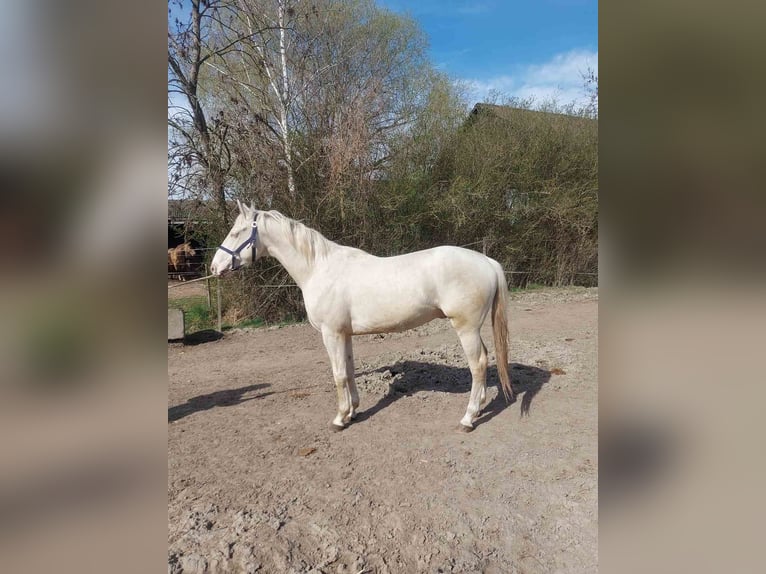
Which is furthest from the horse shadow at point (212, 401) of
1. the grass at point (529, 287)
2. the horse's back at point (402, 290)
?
the grass at point (529, 287)

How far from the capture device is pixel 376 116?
855cm

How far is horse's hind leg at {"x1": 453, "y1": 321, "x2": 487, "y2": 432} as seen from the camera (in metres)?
3.11

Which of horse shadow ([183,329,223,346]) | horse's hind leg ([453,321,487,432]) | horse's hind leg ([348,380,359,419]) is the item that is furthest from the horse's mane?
horse shadow ([183,329,223,346])

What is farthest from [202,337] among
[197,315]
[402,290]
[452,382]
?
[402,290]

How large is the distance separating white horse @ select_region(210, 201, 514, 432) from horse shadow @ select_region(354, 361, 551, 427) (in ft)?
1.27

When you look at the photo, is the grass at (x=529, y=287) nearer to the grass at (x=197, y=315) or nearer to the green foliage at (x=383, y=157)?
the green foliage at (x=383, y=157)

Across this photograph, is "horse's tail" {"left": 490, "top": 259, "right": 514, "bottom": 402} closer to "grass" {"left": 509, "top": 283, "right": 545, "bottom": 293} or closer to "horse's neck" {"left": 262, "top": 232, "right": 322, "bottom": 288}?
"horse's neck" {"left": 262, "top": 232, "right": 322, "bottom": 288}

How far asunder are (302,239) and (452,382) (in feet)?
7.13

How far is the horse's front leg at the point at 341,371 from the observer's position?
3.17 m

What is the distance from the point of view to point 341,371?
322 centimetres
